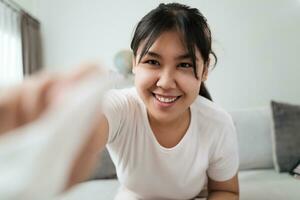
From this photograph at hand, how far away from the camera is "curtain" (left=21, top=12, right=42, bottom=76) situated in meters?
2.43

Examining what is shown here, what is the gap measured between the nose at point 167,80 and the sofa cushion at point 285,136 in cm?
126

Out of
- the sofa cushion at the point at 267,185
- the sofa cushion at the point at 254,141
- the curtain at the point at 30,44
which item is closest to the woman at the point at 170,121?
the sofa cushion at the point at 267,185

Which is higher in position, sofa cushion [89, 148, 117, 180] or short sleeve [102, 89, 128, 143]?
short sleeve [102, 89, 128, 143]

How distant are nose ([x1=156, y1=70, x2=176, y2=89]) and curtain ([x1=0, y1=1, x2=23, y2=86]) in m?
1.64

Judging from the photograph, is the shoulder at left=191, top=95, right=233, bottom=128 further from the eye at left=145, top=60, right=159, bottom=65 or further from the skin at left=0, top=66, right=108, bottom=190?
the skin at left=0, top=66, right=108, bottom=190

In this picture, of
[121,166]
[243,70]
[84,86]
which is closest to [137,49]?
[121,166]

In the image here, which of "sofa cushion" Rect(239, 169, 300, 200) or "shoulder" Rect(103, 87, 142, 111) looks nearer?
"shoulder" Rect(103, 87, 142, 111)

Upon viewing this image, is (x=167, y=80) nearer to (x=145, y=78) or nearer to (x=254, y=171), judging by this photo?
(x=145, y=78)

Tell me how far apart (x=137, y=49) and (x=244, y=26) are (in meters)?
2.09

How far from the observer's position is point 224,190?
3.15 feet

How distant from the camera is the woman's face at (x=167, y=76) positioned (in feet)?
2.31

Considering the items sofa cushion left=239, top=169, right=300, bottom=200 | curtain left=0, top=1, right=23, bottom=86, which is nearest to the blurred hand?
sofa cushion left=239, top=169, right=300, bottom=200

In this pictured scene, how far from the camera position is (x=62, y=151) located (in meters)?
0.22

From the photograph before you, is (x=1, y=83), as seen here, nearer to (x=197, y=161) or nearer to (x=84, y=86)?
(x=84, y=86)
